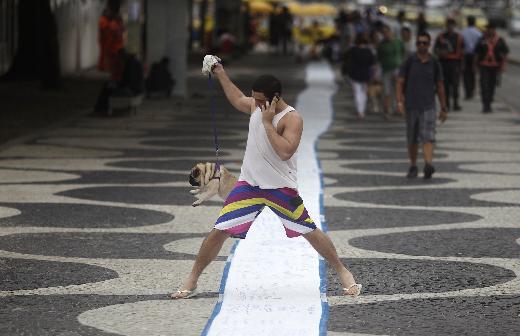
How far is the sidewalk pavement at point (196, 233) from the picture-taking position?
8.08 metres

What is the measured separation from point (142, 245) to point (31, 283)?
5.96 feet

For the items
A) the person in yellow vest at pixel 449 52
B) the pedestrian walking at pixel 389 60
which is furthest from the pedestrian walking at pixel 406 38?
the person in yellow vest at pixel 449 52

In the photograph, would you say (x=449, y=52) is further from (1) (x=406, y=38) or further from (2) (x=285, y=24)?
(2) (x=285, y=24)

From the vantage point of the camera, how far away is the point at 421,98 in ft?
53.1

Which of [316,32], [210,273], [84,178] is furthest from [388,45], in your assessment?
[316,32]

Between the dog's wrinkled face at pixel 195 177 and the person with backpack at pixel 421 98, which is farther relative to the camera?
the person with backpack at pixel 421 98

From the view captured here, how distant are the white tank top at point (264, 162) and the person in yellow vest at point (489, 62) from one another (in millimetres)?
19476

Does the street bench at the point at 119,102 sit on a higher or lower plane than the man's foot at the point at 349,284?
lower

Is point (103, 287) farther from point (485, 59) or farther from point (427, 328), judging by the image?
point (485, 59)

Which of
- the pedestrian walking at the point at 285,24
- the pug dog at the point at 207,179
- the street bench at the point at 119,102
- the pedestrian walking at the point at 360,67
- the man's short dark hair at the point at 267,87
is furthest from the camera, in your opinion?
the pedestrian walking at the point at 285,24

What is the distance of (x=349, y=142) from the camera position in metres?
21.0

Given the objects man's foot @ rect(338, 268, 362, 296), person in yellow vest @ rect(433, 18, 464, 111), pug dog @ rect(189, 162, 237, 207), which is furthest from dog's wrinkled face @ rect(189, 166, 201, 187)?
person in yellow vest @ rect(433, 18, 464, 111)

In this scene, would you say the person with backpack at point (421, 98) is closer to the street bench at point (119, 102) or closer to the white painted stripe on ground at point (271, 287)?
the white painted stripe on ground at point (271, 287)

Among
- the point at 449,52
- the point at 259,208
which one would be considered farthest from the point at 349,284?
the point at 449,52
